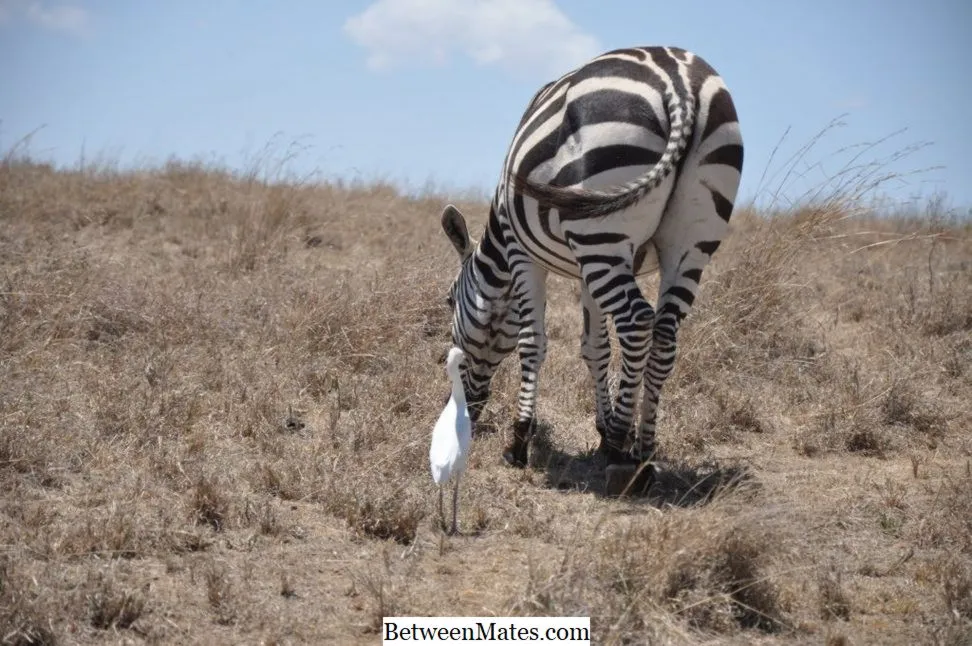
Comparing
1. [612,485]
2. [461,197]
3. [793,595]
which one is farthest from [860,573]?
[461,197]

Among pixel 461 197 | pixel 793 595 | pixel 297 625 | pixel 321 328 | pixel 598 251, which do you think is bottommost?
pixel 297 625

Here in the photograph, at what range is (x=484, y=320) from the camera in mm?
6555

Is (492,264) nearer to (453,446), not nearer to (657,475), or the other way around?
(657,475)

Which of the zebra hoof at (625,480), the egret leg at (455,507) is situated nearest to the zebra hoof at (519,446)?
the zebra hoof at (625,480)

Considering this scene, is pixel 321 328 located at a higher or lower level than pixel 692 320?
lower

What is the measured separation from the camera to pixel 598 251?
5.36 metres

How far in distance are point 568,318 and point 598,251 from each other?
3.95 metres

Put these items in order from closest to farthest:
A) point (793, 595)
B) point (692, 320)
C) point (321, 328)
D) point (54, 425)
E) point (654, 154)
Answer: point (793, 595)
point (654, 154)
point (54, 425)
point (321, 328)
point (692, 320)

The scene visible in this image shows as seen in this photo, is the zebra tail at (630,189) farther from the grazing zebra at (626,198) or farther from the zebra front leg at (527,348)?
the zebra front leg at (527,348)

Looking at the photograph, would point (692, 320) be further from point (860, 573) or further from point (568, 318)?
point (860, 573)

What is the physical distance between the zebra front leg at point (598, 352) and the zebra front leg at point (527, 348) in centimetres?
43

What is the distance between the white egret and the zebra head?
1.41 meters

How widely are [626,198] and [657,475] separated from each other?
5.97 feet

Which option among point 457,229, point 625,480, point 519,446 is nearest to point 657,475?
point 625,480
